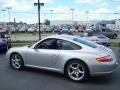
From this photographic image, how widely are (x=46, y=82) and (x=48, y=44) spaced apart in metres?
1.45

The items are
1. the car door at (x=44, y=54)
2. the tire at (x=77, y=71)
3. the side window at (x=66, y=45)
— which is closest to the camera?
the tire at (x=77, y=71)

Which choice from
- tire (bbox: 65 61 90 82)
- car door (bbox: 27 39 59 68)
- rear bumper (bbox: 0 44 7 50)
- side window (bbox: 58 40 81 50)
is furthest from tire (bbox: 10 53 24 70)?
rear bumper (bbox: 0 44 7 50)

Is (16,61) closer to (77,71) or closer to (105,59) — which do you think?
(77,71)

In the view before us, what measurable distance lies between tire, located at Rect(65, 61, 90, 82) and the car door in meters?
0.53

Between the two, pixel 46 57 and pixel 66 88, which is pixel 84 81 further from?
pixel 46 57

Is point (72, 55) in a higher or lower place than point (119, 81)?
higher

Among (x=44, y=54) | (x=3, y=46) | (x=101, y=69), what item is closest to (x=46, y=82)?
(x=44, y=54)

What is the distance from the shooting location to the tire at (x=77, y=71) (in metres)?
7.41

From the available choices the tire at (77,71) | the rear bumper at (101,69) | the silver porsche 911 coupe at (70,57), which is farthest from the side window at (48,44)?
the rear bumper at (101,69)

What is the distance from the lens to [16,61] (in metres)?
9.12

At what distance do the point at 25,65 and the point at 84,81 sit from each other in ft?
7.83

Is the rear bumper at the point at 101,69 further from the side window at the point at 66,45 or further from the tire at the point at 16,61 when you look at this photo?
Answer: the tire at the point at 16,61

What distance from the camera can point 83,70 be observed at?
745cm

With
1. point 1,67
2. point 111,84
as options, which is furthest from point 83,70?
point 1,67
